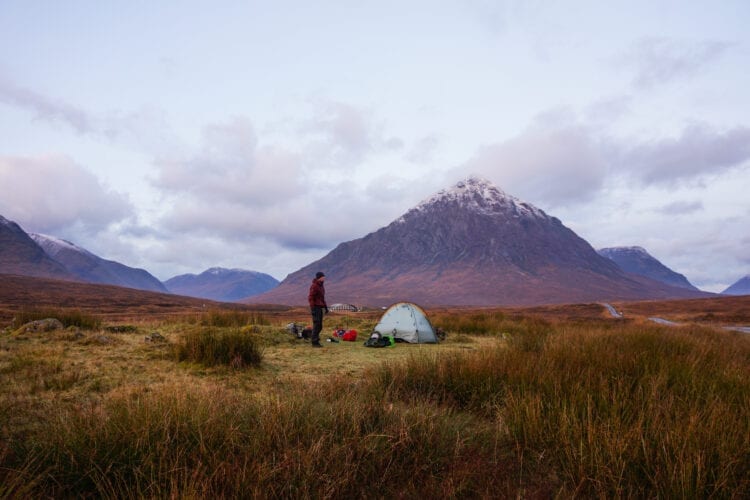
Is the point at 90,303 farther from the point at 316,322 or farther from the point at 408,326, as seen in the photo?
the point at 408,326

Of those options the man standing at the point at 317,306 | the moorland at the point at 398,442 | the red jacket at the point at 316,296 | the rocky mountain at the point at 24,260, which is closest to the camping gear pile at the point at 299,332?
the man standing at the point at 317,306

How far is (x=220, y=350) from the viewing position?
7.75 m

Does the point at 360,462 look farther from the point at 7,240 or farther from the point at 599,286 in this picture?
the point at 7,240

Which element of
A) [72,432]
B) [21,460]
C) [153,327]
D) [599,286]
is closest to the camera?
[21,460]

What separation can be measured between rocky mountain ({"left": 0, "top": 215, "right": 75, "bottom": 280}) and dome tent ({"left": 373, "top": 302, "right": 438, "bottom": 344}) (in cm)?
20773

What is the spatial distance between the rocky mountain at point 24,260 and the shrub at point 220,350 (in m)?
209

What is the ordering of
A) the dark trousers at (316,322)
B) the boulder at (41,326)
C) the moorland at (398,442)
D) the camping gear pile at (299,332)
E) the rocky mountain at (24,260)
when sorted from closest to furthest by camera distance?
the moorland at (398,442), the boulder at (41,326), the dark trousers at (316,322), the camping gear pile at (299,332), the rocky mountain at (24,260)

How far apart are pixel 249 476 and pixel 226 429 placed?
0.69 metres

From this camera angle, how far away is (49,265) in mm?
184625

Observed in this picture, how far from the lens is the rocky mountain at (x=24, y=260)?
548 feet

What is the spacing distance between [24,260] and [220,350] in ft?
767

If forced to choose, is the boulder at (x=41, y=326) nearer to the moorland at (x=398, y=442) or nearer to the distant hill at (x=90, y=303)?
the moorland at (x=398, y=442)

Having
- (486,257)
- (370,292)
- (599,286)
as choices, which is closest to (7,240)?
(370,292)

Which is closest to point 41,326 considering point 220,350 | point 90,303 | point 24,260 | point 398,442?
point 220,350
